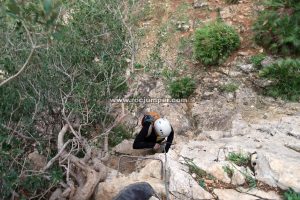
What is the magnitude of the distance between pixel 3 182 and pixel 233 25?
755cm

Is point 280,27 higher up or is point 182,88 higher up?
point 280,27

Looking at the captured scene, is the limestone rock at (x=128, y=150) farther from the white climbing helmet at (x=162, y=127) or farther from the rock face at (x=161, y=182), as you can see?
the rock face at (x=161, y=182)

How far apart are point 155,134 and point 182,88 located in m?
2.52

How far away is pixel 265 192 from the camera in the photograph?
16.8ft

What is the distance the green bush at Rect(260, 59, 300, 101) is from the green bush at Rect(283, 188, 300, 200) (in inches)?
132

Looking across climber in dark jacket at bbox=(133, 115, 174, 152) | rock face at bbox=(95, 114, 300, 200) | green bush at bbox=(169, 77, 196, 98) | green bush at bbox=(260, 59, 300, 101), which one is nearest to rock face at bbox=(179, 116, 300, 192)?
rock face at bbox=(95, 114, 300, 200)

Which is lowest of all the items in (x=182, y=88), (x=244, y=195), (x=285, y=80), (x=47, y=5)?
(x=244, y=195)

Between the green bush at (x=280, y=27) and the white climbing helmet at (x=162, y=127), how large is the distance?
387 centimetres

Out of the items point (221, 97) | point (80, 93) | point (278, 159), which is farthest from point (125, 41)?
point (278, 159)

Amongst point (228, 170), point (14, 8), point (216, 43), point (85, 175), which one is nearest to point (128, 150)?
point (85, 175)

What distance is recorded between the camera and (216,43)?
356 inches

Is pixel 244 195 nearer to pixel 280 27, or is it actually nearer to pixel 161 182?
pixel 161 182

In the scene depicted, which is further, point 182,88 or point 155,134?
point 182,88

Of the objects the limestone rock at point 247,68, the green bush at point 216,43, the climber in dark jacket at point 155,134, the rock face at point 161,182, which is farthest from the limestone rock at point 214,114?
the rock face at point 161,182
